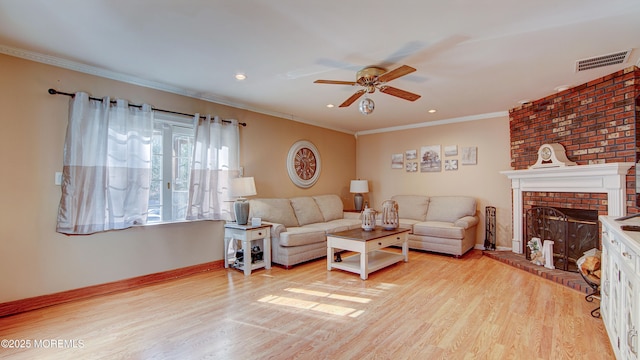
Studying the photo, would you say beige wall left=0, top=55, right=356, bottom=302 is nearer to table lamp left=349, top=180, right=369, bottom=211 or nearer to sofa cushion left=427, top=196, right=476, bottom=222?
table lamp left=349, top=180, right=369, bottom=211

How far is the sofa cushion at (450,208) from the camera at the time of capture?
17.3 ft

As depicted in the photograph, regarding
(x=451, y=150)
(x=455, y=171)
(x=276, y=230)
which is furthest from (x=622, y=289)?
(x=451, y=150)

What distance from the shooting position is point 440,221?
17.8ft

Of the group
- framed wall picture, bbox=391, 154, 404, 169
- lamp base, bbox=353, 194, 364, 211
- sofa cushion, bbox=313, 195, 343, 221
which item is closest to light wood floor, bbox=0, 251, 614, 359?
sofa cushion, bbox=313, 195, 343, 221

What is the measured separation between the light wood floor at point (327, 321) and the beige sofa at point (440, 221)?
0.99m

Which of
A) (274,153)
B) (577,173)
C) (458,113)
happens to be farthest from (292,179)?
(577,173)

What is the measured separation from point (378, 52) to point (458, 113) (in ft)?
9.93

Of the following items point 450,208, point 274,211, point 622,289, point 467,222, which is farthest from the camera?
point 450,208

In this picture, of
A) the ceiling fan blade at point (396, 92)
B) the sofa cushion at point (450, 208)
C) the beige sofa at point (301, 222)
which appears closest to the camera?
the ceiling fan blade at point (396, 92)

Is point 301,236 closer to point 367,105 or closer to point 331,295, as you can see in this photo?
point 331,295

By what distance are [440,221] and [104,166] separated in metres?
5.01

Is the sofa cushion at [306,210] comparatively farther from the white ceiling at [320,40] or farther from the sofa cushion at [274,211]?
the white ceiling at [320,40]

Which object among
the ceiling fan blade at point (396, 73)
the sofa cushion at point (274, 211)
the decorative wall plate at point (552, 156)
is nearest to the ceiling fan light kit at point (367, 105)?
the ceiling fan blade at point (396, 73)

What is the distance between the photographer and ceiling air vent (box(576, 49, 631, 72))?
2.87 meters
